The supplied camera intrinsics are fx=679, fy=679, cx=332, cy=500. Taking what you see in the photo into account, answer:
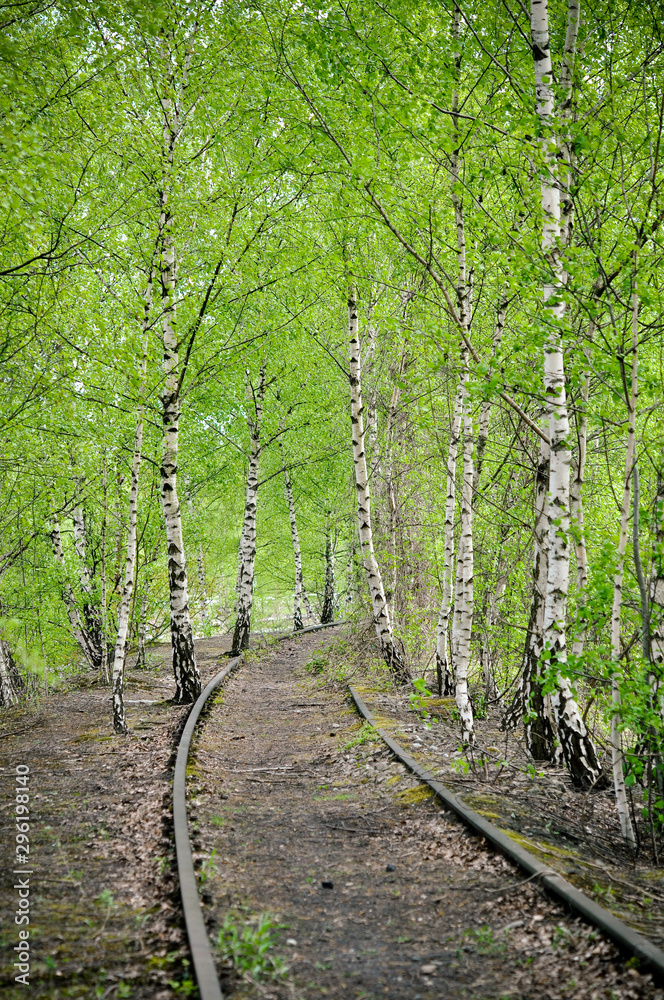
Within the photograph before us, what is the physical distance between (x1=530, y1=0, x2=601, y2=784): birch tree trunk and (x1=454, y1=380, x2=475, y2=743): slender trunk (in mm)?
1362

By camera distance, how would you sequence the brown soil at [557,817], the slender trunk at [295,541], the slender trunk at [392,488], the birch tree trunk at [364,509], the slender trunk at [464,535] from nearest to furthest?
the brown soil at [557,817] → the slender trunk at [464,535] → the birch tree trunk at [364,509] → the slender trunk at [392,488] → the slender trunk at [295,541]

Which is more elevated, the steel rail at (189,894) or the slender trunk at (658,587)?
the slender trunk at (658,587)

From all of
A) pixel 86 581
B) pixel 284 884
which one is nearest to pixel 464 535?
pixel 284 884

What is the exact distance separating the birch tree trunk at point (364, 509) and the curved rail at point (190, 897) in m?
4.52

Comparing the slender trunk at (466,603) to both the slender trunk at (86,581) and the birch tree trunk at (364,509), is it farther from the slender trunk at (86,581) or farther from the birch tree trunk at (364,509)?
the slender trunk at (86,581)

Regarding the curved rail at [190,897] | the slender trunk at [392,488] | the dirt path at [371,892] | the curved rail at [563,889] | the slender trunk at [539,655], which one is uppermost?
the slender trunk at [392,488]

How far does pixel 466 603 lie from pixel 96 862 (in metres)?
4.77

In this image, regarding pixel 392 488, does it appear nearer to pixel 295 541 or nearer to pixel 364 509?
pixel 364 509

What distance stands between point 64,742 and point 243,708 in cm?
317

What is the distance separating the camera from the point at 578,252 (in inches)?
211

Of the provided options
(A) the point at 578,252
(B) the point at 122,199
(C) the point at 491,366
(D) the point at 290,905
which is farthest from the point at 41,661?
(A) the point at 578,252

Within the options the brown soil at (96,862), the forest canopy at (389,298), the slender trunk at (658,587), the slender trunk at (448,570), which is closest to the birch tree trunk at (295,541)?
the forest canopy at (389,298)

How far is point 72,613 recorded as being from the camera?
1508cm

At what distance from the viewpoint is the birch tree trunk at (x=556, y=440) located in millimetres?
5781
